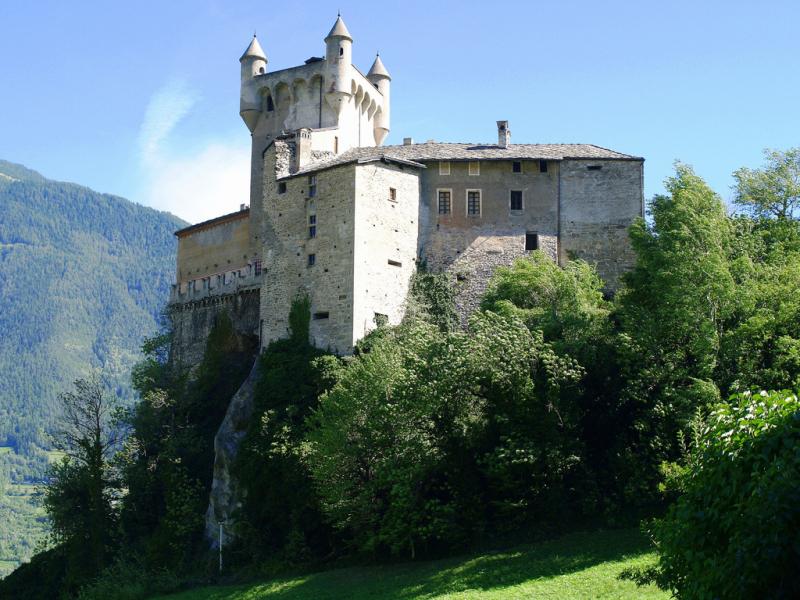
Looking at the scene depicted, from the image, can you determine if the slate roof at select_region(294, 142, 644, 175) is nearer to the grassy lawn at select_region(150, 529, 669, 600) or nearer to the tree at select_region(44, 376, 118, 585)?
the tree at select_region(44, 376, 118, 585)

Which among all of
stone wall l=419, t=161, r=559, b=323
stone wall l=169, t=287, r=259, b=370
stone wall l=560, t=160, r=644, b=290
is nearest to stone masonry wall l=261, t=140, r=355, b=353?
stone wall l=169, t=287, r=259, b=370

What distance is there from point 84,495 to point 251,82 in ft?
80.3

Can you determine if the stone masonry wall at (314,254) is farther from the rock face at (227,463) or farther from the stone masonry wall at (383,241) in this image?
the rock face at (227,463)

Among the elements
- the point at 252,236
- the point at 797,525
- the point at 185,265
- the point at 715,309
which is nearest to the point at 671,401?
the point at 715,309

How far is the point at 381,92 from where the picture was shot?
65.4m

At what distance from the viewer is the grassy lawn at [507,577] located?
33.8m

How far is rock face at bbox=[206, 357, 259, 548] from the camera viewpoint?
48281 mm

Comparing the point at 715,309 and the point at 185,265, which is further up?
the point at 185,265

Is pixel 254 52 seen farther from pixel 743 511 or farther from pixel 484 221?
pixel 743 511

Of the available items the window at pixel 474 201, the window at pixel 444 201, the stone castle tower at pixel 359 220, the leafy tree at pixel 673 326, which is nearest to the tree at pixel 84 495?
the stone castle tower at pixel 359 220

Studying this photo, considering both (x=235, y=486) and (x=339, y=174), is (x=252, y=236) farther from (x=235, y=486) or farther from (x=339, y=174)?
(x=235, y=486)

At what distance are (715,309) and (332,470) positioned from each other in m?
15.1

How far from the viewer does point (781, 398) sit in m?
20.1

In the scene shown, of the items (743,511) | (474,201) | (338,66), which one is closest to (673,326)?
(474,201)
